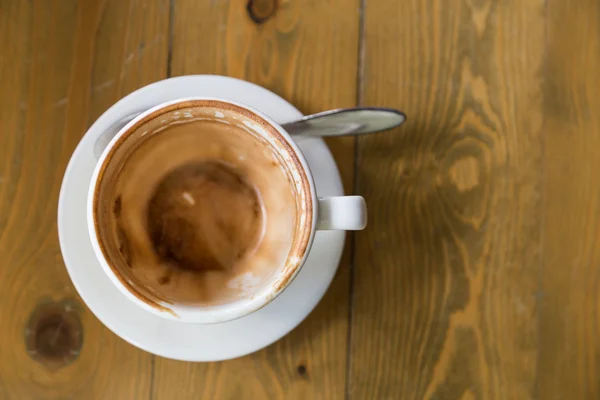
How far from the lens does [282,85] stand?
593 millimetres

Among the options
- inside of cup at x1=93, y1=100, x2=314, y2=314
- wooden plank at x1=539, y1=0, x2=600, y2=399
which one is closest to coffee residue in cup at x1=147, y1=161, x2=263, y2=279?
inside of cup at x1=93, y1=100, x2=314, y2=314

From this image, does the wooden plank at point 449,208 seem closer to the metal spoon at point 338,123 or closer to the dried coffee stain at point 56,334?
the metal spoon at point 338,123

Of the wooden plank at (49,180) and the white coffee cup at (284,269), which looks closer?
the white coffee cup at (284,269)

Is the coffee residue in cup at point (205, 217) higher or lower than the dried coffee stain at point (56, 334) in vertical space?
higher

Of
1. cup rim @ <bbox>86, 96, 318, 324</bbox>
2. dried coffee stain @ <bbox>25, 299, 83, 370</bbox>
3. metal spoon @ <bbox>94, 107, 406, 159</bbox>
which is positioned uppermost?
metal spoon @ <bbox>94, 107, 406, 159</bbox>

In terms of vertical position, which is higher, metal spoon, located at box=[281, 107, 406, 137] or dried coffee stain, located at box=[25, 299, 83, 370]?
metal spoon, located at box=[281, 107, 406, 137]

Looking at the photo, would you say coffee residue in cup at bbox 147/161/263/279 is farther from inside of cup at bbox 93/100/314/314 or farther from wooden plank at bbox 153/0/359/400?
wooden plank at bbox 153/0/359/400

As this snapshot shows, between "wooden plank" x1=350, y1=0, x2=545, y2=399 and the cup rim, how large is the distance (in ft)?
0.49

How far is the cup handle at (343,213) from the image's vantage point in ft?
1.46

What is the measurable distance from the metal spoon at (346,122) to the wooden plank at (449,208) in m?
0.03

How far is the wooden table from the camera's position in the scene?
0.58 meters

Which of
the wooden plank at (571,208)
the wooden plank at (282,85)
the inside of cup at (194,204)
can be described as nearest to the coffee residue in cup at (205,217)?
the inside of cup at (194,204)

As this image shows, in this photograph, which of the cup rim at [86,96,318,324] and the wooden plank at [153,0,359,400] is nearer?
the cup rim at [86,96,318,324]

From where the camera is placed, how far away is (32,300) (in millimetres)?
577
